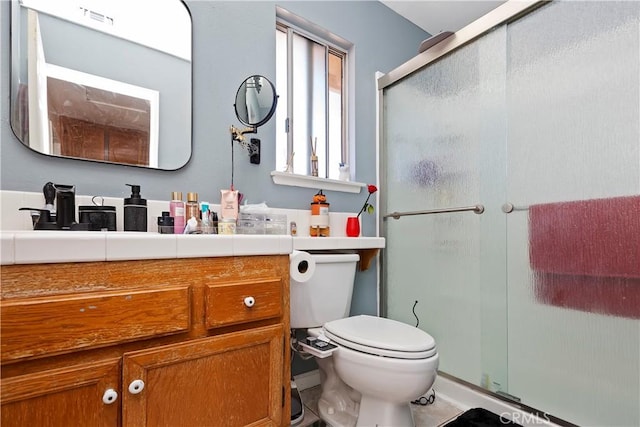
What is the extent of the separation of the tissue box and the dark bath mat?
41.4 inches

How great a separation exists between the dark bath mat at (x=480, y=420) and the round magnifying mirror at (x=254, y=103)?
1.48m

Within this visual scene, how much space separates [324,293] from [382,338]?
0.35 meters

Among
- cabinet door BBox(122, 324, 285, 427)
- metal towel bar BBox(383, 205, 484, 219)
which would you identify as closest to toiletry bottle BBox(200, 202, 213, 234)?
cabinet door BBox(122, 324, 285, 427)

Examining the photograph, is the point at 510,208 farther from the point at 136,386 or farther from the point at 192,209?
the point at 136,386

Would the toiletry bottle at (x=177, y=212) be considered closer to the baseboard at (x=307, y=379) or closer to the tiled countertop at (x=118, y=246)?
the tiled countertop at (x=118, y=246)

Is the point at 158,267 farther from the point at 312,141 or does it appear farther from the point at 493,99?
the point at 493,99

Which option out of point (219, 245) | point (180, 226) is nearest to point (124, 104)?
point (180, 226)

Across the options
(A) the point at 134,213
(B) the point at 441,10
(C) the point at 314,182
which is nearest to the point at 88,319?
(A) the point at 134,213

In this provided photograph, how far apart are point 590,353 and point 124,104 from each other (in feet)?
6.23

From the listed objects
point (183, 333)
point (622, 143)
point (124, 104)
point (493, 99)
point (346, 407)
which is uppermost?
point (493, 99)

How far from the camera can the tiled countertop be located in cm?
60

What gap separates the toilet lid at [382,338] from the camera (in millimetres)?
1029

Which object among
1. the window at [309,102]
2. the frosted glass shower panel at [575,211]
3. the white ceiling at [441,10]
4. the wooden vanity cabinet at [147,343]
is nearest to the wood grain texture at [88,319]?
the wooden vanity cabinet at [147,343]

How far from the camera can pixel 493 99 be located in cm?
144
